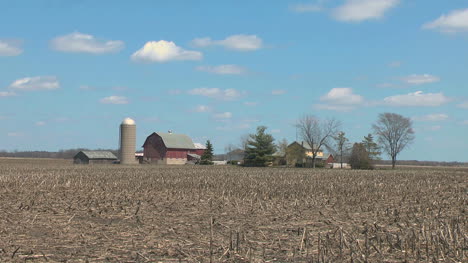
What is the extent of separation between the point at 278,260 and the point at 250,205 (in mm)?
9142

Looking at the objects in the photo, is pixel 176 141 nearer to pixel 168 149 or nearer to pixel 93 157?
pixel 168 149

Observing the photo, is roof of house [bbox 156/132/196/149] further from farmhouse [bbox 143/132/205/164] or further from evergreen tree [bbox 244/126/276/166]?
evergreen tree [bbox 244/126/276/166]

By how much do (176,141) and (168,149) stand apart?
4238 mm

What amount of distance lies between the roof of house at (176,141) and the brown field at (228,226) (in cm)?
8618

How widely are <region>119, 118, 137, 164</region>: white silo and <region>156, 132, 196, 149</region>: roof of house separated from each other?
911 cm

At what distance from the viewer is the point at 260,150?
9294 centimetres

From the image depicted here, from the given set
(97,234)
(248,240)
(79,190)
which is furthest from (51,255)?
(79,190)

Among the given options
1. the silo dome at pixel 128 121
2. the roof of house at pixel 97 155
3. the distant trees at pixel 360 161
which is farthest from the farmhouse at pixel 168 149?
the distant trees at pixel 360 161

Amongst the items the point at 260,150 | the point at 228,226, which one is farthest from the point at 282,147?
the point at 228,226

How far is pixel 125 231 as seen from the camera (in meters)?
12.3

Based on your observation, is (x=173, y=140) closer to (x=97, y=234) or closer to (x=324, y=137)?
(x=324, y=137)

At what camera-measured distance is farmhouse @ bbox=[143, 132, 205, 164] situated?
355ft

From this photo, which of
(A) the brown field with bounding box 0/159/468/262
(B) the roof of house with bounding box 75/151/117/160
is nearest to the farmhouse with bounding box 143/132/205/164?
(B) the roof of house with bounding box 75/151/117/160

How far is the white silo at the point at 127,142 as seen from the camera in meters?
99.2
